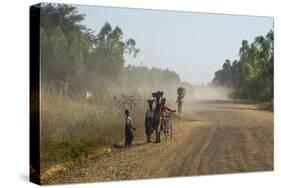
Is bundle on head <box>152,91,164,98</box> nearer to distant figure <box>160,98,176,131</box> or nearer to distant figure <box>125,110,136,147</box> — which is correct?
distant figure <box>160,98,176,131</box>

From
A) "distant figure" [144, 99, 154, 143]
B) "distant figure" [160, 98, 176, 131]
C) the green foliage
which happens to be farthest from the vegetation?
the green foliage

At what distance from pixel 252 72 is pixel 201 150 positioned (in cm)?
171

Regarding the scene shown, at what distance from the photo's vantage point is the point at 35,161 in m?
9.54

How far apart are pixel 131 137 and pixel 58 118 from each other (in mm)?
1357

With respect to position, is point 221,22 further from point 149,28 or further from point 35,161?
point 35,161

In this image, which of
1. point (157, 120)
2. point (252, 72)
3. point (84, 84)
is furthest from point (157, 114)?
point (252, 72)

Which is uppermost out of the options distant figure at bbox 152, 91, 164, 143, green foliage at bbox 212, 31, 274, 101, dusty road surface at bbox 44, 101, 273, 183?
green foliage at bbox 212, 31, 274, 101

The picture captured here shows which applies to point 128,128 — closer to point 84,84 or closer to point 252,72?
point 84,84

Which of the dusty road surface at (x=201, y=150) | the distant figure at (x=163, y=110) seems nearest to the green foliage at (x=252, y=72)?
the dusty road surface at (x=201, y=150)

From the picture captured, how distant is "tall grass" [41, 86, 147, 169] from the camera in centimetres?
943

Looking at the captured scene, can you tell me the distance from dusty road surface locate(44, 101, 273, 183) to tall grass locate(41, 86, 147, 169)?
24cm

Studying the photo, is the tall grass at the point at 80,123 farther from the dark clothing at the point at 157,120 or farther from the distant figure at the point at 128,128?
the dark clothing at the point at 157,120

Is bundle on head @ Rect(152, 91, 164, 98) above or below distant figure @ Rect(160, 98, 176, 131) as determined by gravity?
above

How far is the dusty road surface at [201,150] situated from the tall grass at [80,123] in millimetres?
236
